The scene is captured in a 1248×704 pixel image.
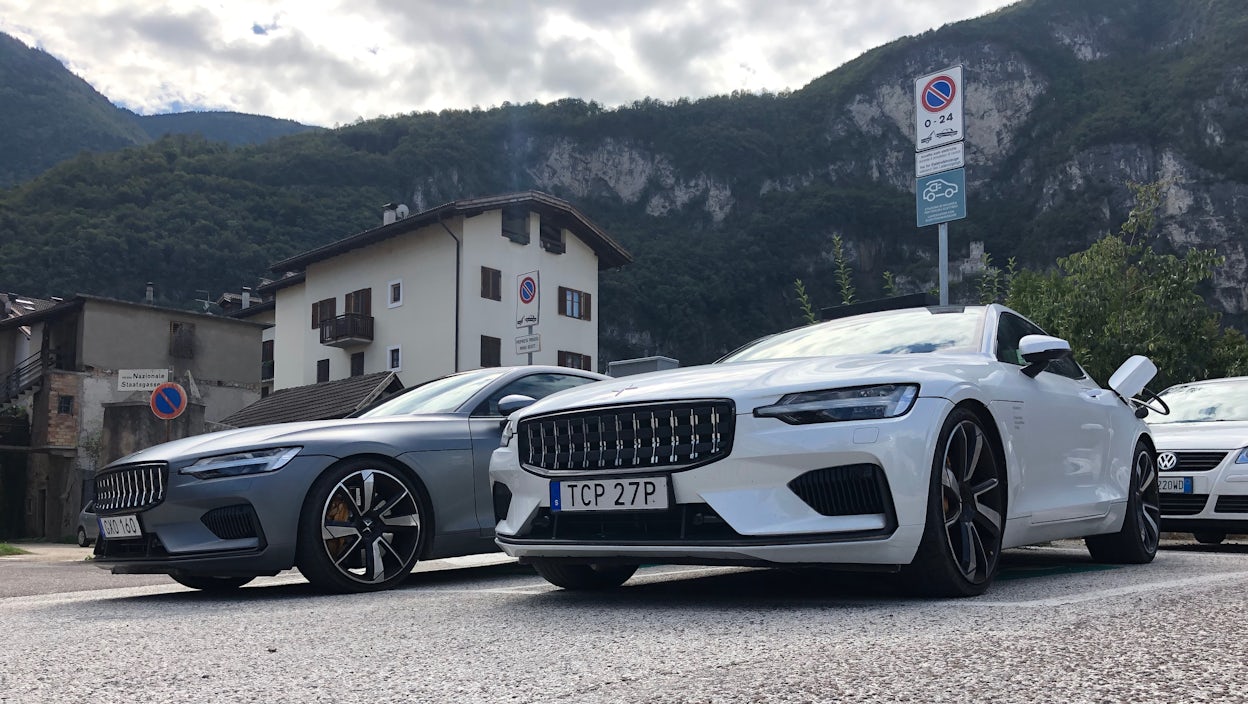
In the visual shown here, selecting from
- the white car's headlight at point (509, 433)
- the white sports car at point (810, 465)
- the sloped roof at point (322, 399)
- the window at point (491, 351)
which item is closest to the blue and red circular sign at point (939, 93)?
the white sports car at point (810, 465)

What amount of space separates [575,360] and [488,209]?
702cm

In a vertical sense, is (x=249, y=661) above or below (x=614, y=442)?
below

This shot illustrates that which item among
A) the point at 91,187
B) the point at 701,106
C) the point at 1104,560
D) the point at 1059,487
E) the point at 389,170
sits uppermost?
the point at 701,106

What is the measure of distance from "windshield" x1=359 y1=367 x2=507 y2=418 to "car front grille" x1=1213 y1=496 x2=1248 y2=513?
5.33 metres

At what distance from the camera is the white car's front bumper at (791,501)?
412cm

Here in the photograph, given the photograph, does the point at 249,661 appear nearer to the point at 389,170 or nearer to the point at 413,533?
the point at 413,533

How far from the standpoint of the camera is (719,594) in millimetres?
5020

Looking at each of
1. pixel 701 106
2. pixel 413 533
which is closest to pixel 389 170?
pixel 701 106

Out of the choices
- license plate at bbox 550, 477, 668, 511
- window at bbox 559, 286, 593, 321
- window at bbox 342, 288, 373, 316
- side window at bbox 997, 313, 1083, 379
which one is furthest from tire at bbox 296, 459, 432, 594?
window at bbox 342, 288, 373, 316

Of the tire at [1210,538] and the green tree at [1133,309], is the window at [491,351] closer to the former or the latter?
the green tree at [1133,309]

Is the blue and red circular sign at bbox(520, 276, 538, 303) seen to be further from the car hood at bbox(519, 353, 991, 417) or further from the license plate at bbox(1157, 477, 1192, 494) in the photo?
the car hood at bbox(519, 353, 991, 417)

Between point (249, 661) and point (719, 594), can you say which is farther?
point (719, 594)

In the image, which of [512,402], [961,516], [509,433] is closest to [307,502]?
[512,402]

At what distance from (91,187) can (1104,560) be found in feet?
244
